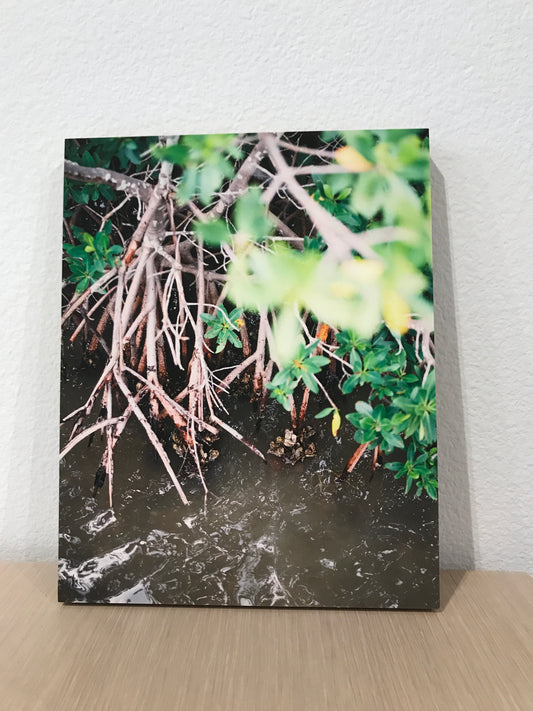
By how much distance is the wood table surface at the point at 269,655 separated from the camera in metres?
0.65

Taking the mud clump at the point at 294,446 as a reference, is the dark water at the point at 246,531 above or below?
below

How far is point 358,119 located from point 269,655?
75 cm

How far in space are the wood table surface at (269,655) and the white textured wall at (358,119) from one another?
16cm

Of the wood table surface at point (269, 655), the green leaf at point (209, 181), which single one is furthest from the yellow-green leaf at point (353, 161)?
the wood table surface at point (269, 655)

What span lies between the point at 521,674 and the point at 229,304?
0.59 m

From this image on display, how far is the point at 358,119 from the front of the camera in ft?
2.88

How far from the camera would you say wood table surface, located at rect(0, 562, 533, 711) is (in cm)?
65

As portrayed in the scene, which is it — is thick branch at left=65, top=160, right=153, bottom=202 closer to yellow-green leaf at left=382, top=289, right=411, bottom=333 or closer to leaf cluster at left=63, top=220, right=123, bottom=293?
leaf cluster at left=63, top=220, right=123, bottom=293

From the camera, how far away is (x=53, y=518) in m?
0.94

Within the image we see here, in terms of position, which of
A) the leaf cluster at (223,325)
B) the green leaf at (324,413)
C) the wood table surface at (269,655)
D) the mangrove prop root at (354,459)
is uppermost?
the leaf cluster at (223,325)

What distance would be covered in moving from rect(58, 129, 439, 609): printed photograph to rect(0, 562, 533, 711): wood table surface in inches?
1.6

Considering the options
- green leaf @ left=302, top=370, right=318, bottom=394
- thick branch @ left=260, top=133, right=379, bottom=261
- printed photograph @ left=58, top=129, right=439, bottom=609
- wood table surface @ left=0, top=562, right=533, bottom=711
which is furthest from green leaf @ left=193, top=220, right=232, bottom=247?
wood table surface @ left=0, top=562, right=533, bottom=711

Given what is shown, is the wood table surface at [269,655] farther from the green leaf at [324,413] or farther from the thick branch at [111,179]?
the thick branch at [111,179]

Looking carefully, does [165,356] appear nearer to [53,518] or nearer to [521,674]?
[53,518]
